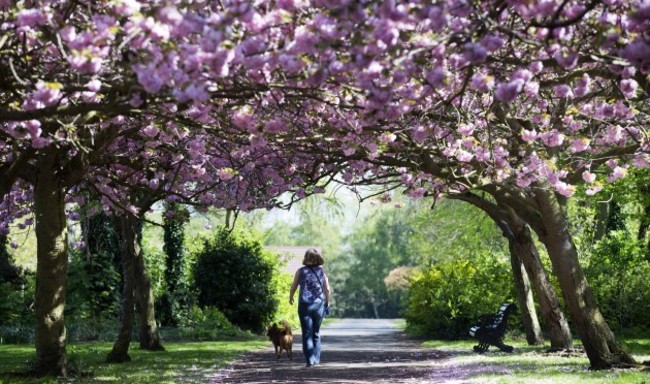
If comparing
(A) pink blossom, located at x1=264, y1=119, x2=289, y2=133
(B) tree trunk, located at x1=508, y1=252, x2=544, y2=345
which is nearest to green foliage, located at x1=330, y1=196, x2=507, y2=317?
(B) tree trunk, located at x1=508, y1=252, x2=544, y2=345

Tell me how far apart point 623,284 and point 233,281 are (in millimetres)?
10938

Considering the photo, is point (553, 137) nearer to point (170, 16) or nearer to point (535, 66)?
point (535, 66)

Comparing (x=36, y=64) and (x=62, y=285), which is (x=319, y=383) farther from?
(x=36, y=64)

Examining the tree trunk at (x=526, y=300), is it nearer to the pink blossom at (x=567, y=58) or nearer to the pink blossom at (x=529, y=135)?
the pink blossom at (x=529, y=135)

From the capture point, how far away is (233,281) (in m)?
25.2

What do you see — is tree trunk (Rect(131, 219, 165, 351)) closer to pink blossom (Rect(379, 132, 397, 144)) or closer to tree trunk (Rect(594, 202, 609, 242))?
pink blossom (Rect(379, 132, 397, 144))

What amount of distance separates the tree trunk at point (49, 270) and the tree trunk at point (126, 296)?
2640 mm

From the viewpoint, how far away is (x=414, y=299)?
2436 centimetres

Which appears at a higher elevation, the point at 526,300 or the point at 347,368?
the point at 526,300

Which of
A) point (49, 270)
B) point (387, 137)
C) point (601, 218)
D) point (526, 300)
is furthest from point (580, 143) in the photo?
point (601, 218)

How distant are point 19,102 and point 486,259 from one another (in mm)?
17609

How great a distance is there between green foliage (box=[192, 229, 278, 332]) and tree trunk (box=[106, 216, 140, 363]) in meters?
8.67

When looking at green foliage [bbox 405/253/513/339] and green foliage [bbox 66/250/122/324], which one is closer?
green foliage [bbox 405/253/513/339]

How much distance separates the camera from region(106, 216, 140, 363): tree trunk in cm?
1395
